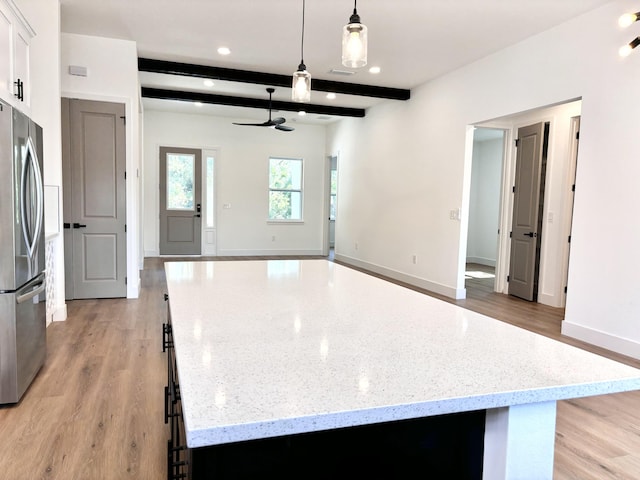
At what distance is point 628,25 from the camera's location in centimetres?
341

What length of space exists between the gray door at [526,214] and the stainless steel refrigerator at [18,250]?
5288 mm

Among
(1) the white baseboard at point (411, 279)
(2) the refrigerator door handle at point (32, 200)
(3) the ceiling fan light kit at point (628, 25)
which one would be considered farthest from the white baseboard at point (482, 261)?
(2) the refrigerator door handle at point (32, 200)

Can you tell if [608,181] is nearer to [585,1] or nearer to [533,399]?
[585,1]

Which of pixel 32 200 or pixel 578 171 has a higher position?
pixel 578 171

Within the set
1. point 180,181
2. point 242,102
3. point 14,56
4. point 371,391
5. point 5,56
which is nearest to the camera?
point 371,391

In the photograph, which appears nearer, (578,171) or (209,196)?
(578,171)

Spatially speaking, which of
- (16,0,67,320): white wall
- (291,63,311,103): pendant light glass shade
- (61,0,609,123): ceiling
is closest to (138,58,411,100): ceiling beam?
(61,0,609,123): ceiling

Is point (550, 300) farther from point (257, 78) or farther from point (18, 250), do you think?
point (18, 250)

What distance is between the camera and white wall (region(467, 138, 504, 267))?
8727 millimetres

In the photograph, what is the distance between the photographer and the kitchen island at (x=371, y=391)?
2.60 ft

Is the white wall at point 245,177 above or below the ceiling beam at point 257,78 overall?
below

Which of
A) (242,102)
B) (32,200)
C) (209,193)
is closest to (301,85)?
(32,200)

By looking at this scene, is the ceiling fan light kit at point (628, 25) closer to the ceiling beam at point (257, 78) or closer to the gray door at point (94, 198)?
the ceiling beam at point (257, 78)

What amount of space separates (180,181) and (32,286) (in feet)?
21.0
